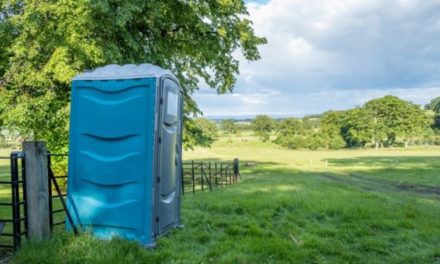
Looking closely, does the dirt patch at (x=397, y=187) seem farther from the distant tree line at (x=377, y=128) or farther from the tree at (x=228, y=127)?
the tree at (x=228, y=127)

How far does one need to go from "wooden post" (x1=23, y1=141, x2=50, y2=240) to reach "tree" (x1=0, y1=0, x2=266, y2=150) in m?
5.81

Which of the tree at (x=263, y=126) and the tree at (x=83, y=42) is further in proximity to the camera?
the tree at (x=263, y=126)

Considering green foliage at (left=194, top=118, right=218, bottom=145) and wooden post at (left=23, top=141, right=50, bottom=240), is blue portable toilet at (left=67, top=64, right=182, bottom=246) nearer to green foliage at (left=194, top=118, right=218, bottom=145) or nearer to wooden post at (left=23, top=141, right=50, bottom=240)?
wooden post at (left=23, top=141, right=50, bottom=240)

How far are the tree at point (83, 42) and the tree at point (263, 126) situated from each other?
92.9 m

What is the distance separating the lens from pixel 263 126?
109188mm

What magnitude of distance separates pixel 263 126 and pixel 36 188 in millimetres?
105846

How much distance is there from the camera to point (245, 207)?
768cm

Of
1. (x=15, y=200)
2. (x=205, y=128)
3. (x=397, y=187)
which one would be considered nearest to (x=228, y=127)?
(x=205, y=128)

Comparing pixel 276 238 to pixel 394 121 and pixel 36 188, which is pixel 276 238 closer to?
pixel 36 188

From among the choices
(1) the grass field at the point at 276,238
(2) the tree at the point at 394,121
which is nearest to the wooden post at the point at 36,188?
(1) the grass field at the point at 276,238

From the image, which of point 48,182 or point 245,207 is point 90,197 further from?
point 245,207

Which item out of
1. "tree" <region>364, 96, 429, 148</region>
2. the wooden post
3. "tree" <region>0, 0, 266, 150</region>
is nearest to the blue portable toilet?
the wooden post

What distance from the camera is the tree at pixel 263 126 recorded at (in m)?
108

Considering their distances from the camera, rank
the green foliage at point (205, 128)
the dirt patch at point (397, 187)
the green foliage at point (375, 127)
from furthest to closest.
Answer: the green foliage at point (375, 127) < the dirt patch at point (397, 187) < the green foliage at point (205, 128)
